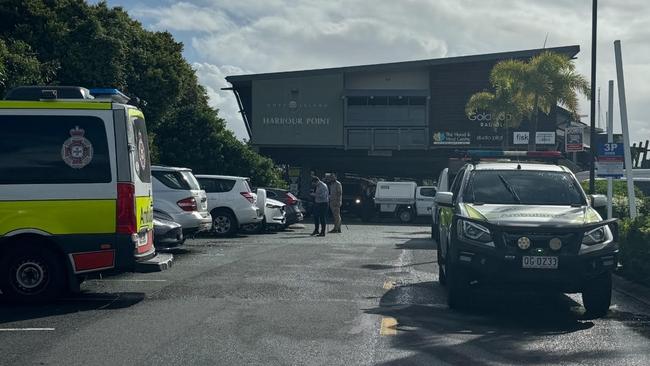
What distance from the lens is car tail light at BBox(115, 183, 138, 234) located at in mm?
9523

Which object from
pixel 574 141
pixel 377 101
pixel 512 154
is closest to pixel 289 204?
pixel 574 141

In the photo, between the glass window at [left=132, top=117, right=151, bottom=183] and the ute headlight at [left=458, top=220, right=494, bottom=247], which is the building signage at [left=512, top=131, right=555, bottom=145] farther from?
the ute headlight at [left=458, top=220, right=494, bottom=247]

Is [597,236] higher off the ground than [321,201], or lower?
higher

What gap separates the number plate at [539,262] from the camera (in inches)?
348

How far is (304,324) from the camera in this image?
27.4 feet

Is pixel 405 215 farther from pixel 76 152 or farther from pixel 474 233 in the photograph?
pixel 76 152

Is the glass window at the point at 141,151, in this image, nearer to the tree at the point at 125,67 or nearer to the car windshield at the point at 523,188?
the car windshield at the point at 523,188

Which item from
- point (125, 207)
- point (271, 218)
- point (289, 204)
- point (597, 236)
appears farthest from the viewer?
point (289, 204)

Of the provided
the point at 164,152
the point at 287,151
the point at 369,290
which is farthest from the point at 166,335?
the point at 287,151

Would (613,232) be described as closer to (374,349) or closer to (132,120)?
(374,349)

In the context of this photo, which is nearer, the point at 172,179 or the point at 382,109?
the point at 172,179

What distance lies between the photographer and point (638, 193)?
957 inches

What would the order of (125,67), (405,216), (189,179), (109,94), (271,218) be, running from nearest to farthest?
(109,94) → (189,179) → (271,218) → (125,67) → (405,216)

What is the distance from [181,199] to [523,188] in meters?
8.12
